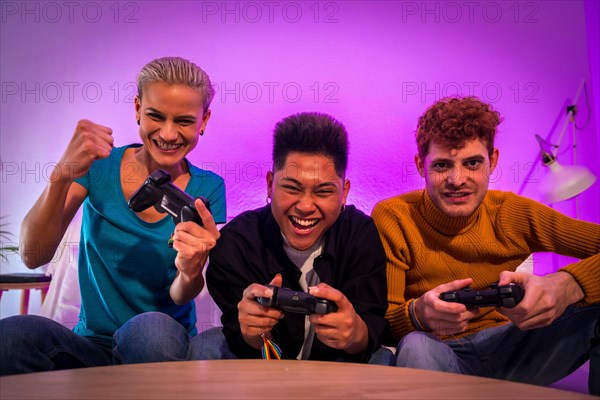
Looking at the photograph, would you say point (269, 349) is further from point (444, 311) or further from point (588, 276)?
point (588, 276)

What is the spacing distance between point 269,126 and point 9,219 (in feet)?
3.74

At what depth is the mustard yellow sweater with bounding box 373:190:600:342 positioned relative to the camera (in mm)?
1541

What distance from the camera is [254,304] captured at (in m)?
1.24

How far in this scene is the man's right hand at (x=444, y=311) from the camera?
127 cm

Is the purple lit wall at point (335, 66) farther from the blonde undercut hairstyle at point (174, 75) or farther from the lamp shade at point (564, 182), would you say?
the blonde undercut hairstyle at point (174, 75)

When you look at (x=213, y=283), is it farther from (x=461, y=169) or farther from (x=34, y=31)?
(x=34, y=31)

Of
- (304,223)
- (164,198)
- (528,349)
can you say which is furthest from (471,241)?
(164,198)

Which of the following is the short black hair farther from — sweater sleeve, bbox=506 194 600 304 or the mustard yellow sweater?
sweater sleeve, bbox=506 194 600 304

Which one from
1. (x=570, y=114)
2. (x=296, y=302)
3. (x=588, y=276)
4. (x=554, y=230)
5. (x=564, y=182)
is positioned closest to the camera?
(x=296, y=302)

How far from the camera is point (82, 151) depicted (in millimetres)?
1448

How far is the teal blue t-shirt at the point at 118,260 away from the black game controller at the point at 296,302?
0.49 metres

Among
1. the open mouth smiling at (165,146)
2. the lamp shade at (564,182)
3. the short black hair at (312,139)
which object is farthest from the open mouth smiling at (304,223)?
the lamp shade at (564,182)

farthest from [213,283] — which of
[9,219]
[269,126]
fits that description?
[9,219]

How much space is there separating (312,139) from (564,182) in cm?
99
